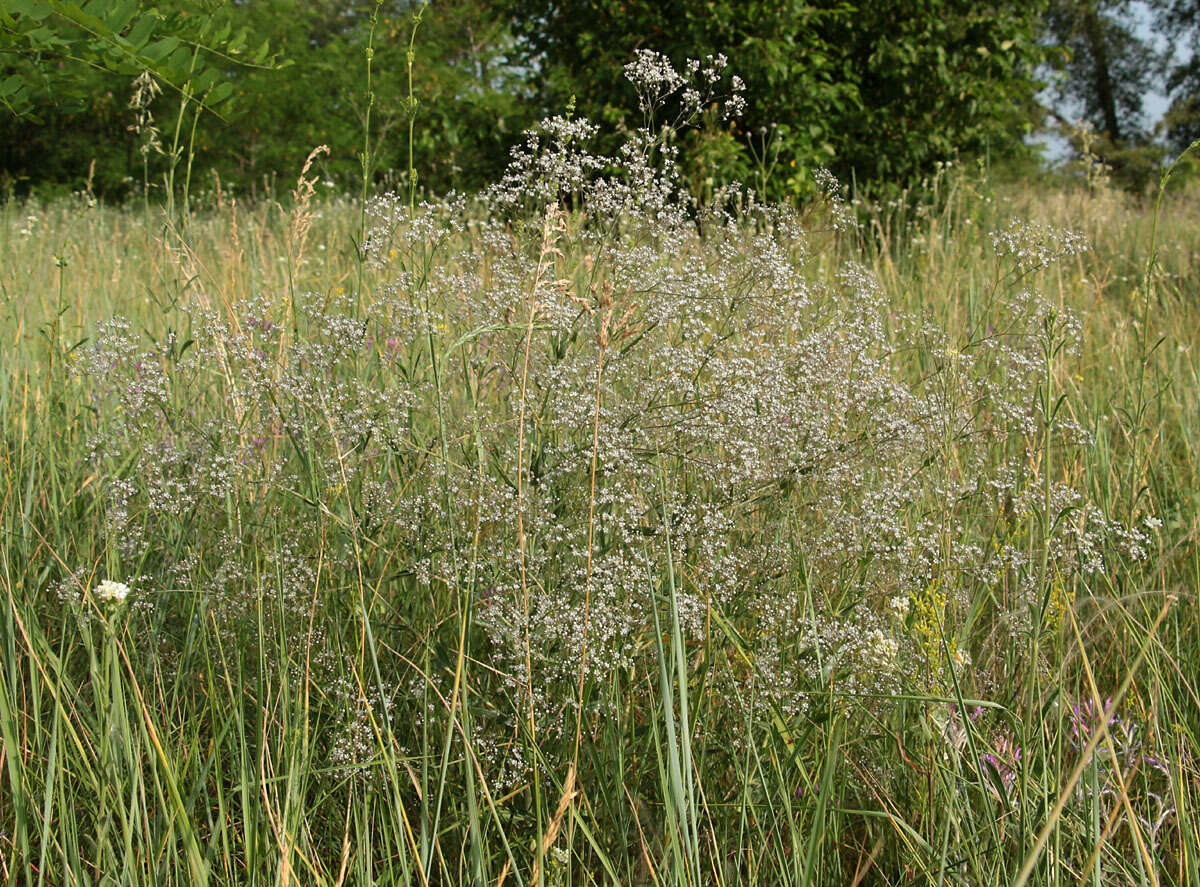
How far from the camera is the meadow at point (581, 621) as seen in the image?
54.3 inches

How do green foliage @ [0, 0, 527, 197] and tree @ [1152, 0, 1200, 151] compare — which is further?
tree @ [1152, 0, 1200, 151]

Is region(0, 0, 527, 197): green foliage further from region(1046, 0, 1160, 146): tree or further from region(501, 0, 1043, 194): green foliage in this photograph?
region(1046, 0, 1160, 146): tree

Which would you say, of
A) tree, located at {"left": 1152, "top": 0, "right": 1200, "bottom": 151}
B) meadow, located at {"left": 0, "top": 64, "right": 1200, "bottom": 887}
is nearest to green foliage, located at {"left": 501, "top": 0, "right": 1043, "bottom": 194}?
meadow, located at {"left": 0, "top": 64, "right": 1200, "bottom": 887}

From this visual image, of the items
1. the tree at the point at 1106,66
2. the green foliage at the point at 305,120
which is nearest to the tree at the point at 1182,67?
the tree at the point at 1106,66

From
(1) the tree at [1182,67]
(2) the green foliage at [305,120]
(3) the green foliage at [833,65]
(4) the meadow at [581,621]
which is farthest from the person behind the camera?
(1) the tree at [1182,67]

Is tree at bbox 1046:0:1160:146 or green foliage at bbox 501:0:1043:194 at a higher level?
tree at bbox 1046:0:1160:146

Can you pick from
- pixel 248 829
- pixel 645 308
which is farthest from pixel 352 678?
pixel 645 308

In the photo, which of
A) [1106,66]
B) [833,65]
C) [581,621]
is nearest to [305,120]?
[833,65]

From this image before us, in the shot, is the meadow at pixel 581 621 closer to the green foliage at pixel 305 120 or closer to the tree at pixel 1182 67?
the green foliage at pixel 305 120

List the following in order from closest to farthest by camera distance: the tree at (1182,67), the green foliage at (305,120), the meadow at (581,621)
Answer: the meadow at (581,621) < the green foliage at (305,120) < the tree at (1182,67)

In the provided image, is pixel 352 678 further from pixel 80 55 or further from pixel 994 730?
pixel 80 55

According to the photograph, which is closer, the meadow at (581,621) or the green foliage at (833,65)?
the meadow at (581,621)

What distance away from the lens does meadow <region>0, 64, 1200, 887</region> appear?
1.38m

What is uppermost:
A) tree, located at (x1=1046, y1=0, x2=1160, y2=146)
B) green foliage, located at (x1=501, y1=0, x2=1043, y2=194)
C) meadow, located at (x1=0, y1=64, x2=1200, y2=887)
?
tree, located at (x1=1046, y1=0, x2=1160, y2=146)
